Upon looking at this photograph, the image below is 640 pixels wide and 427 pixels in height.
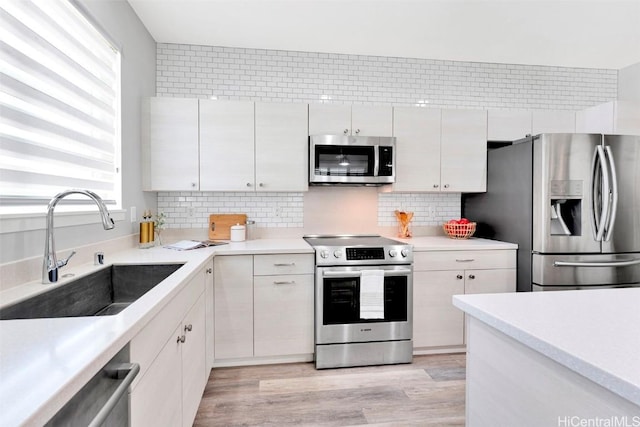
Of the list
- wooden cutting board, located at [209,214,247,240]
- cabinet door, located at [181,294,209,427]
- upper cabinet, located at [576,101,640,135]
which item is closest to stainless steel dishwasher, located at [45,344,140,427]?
cabinet door, located at [181,294,209,427]

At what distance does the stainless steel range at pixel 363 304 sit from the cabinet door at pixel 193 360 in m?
0.88

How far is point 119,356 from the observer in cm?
93

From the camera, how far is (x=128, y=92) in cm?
246

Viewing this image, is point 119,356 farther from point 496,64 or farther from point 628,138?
point 496,64

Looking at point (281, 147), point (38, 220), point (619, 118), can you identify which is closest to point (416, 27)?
point (281, 147)

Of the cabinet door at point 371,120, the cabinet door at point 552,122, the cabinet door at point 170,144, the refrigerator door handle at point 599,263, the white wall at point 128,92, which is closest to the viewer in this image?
the white wall at point 128,92

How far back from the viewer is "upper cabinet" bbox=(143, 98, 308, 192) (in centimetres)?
276

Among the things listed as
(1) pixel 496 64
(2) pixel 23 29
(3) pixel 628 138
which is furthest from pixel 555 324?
(1) pixel 496 64

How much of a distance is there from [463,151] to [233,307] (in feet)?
8.16

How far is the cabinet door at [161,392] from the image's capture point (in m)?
1.06

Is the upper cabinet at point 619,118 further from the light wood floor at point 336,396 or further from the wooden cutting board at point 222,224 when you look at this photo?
the wooden cutting board at point 222,224

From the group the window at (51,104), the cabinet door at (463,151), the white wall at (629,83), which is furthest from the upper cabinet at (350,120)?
the white wall at (629,83)

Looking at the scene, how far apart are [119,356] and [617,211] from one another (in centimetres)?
341

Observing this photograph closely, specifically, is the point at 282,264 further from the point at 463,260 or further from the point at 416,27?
the point at 416,27
